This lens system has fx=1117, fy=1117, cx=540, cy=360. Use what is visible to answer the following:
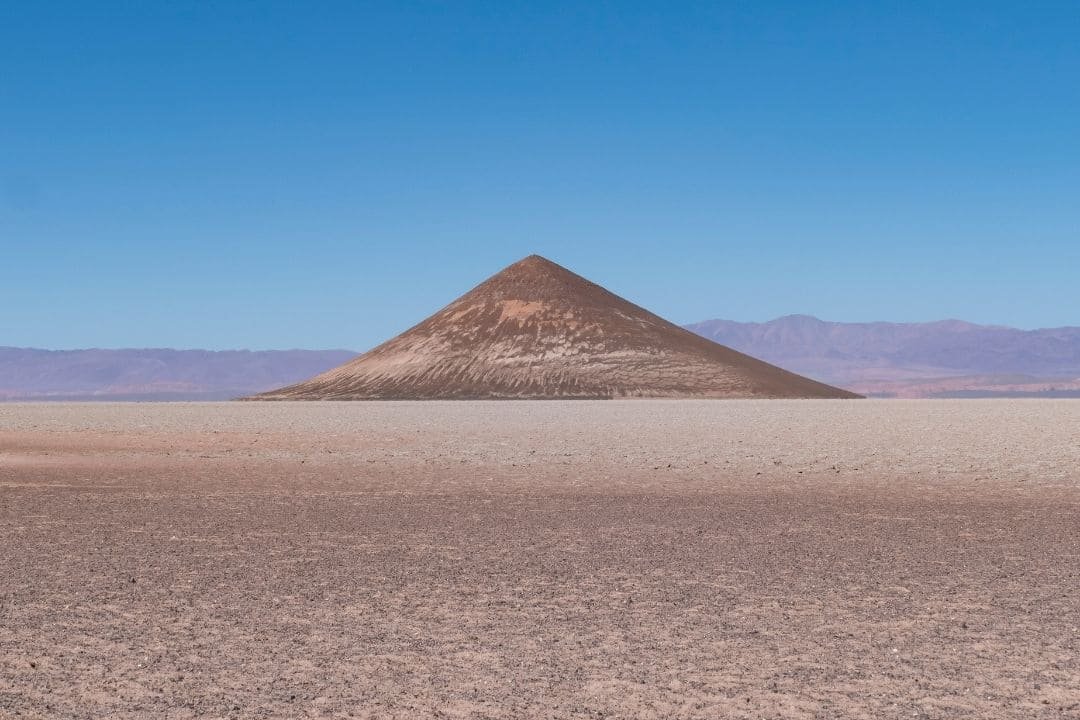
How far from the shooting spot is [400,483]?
2300 centimetres

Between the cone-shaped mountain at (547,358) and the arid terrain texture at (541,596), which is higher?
the cone-shaped mountain at (547,358)

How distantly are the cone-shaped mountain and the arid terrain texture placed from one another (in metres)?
106

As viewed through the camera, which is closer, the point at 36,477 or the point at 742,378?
the point at 36,477

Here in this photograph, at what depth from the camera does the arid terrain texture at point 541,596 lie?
7.57m

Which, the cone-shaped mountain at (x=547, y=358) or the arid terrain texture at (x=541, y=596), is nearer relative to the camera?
the arid terrain texture at (x=541, y=596)

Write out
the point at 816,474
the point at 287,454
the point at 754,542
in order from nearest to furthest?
the point at 754,542
the point at 816,474
the point at 287,454

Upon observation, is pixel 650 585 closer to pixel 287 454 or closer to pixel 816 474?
pixel 816 474

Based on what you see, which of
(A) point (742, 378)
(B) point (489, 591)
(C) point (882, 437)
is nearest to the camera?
(B) point (489, 591)

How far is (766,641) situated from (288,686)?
12.3 feet

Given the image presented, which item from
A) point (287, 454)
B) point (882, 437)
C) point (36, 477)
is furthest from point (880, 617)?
point (882, 437)

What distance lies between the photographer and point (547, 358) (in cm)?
14062

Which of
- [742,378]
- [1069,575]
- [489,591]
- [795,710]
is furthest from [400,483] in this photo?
[742,378]

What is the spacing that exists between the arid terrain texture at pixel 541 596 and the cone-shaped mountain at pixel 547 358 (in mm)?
106237

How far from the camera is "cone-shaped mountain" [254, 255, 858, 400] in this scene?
431 ft
